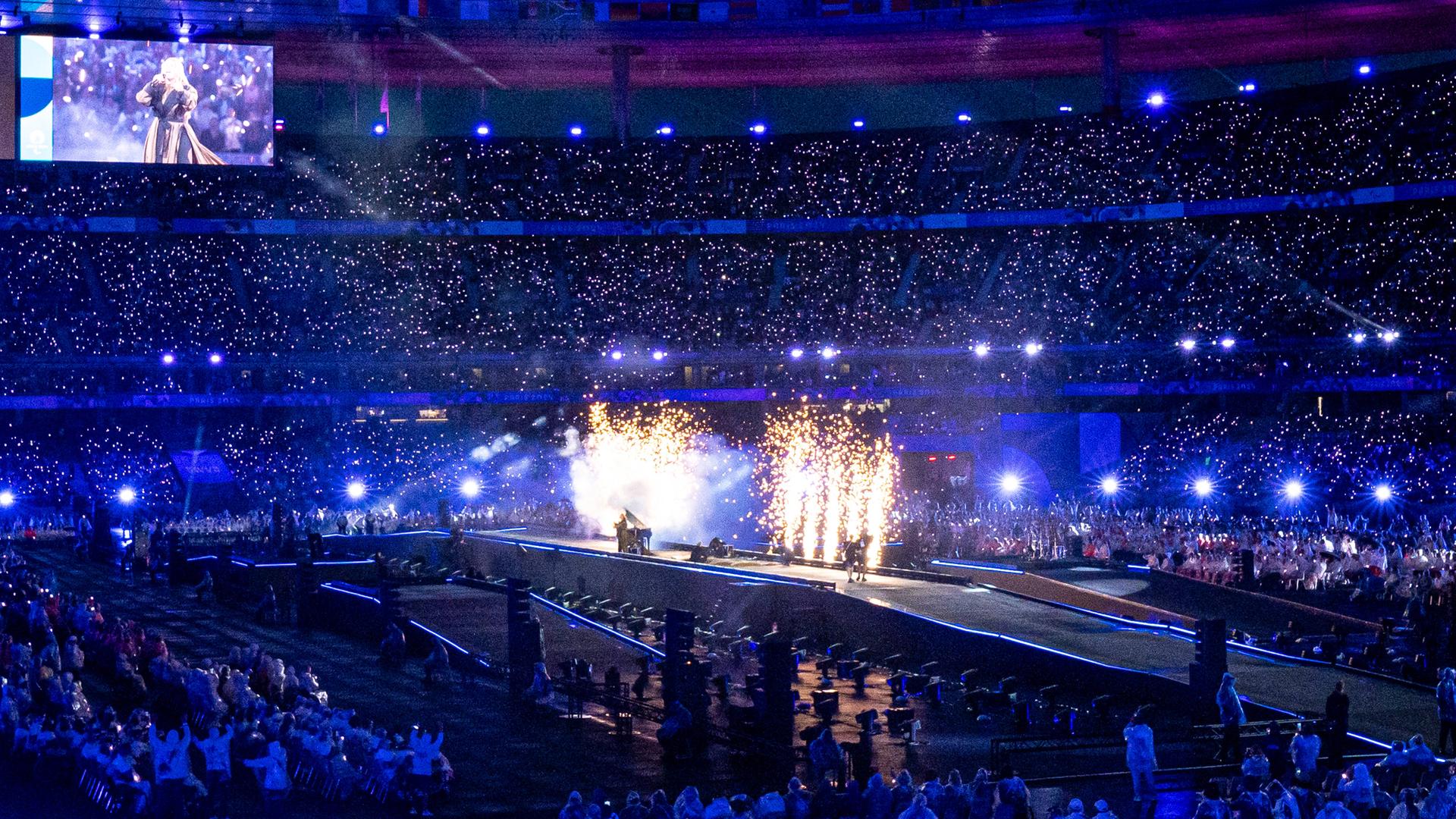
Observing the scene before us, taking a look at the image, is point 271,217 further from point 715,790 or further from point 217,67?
point 715,790

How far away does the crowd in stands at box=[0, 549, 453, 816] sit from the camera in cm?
1806

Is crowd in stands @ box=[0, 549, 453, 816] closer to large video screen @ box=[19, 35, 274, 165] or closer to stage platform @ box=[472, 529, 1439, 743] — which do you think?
stage platform @ box=[472, 529, 1439, 743]

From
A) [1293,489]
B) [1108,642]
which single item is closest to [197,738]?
[1108,642]

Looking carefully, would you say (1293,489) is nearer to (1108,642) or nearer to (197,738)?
(1108,642)

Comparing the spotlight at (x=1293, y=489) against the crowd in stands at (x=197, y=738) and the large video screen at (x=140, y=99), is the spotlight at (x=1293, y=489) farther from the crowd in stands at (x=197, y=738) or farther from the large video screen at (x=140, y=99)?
the large video screen at (x=140, y=99)

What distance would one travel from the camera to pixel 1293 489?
43.3 metres

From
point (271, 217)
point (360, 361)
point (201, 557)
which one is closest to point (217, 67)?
point (271, 217)

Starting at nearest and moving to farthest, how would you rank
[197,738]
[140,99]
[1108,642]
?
[197,738], [1108,642], [140,99]

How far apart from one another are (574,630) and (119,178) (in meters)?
26.8

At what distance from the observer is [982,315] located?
4909cm

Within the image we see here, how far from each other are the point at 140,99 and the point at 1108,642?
29.9 meters

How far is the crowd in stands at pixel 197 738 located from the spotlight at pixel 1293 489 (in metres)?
29.0

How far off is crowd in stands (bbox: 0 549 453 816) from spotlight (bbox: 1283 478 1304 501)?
29.0 m

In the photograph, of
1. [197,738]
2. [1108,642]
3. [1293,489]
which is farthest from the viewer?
[1293,489]
